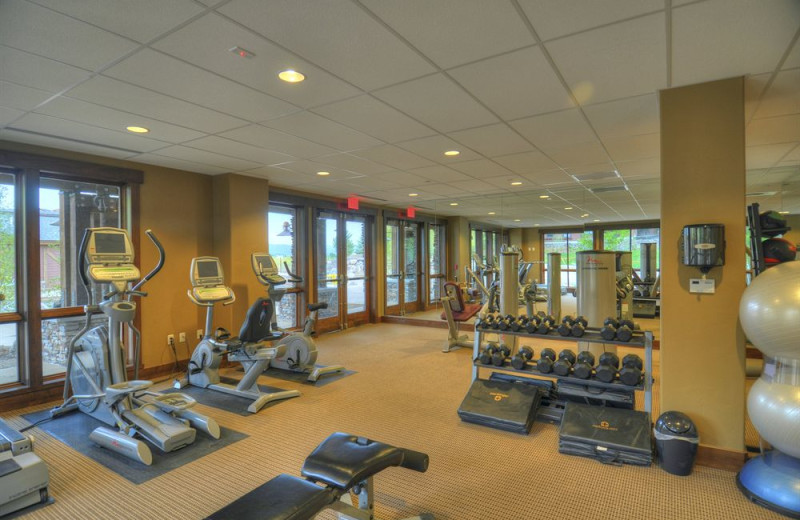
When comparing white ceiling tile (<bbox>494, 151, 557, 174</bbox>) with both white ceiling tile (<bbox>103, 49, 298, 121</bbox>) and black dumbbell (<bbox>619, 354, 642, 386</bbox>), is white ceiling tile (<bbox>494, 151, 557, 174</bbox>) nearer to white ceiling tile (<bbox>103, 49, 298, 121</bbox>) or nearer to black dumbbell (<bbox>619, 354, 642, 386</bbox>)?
black dumbbell (<bbox>619, 354, 642, 386</bbox>)

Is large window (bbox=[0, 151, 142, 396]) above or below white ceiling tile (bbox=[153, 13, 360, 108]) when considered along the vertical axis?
below

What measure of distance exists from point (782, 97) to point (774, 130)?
1005 millimetres

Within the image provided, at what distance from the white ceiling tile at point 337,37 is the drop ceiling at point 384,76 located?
10 millimetres

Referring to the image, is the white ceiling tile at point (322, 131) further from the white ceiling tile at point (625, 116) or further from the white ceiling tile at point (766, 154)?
the white ceiling tile at point (766, 154)

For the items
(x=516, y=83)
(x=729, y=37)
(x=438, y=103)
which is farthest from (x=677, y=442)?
(x=438, y=103)

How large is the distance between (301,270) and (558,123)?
4816 mm

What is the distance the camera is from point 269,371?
16.9 feet

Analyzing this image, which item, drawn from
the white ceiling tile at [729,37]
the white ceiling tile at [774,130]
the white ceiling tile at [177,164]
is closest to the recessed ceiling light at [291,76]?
the white ceiling tile at [729,37]

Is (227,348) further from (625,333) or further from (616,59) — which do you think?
(616,59)

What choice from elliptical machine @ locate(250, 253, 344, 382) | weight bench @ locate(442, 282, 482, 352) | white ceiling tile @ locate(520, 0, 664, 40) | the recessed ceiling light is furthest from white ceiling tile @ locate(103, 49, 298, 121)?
weight bench @ locate(442, 282, 482, 352)

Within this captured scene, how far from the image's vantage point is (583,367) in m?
3.28

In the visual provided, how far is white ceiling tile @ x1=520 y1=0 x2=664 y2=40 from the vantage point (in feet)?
5.80

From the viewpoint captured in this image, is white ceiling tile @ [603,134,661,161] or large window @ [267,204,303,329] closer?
white ceiling tile @ [603,134,661,161]

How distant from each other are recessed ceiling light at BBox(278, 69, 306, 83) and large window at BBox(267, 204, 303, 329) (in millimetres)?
4234
